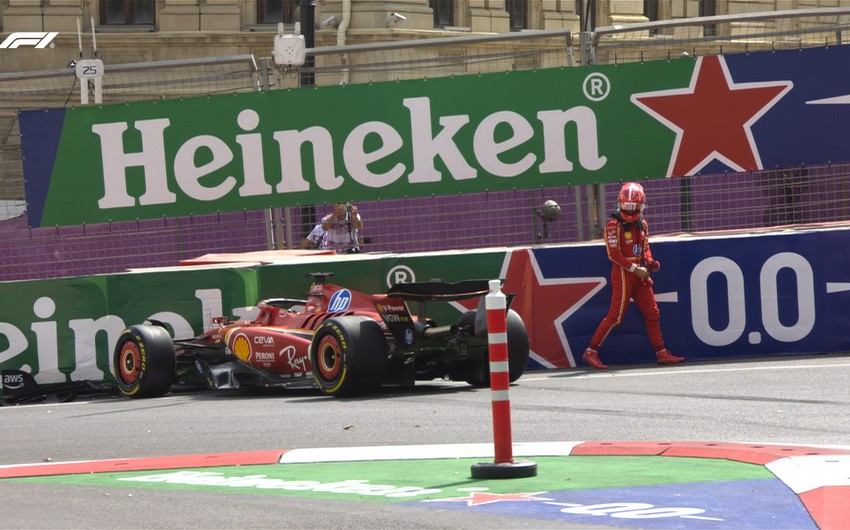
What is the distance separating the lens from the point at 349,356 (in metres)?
12.2

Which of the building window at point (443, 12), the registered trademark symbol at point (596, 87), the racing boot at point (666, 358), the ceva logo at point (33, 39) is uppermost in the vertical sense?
the building window at point (443, 12)

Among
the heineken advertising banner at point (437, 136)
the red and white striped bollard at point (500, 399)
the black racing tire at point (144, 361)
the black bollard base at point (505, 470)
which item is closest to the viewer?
the red and white striped bollard at point (500, 399)

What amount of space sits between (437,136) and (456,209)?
2.63ft

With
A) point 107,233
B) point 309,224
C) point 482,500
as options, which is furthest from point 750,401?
point 107,233

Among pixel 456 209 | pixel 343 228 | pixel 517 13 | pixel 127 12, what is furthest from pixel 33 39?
pixel 456 209

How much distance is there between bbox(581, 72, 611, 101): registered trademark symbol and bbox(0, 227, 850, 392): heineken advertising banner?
5.88ft

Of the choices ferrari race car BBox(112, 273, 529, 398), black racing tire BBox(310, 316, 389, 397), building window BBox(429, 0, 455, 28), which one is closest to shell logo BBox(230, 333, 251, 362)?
ferrari race car BBox(112, 273, 529, 398)

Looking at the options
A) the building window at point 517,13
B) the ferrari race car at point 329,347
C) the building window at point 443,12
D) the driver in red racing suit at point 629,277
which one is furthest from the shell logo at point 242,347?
the building window at point 517,13

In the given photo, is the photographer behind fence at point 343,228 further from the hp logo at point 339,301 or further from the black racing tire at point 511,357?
the black racing tire at point 511,357

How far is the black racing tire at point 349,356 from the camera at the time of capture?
12.2m

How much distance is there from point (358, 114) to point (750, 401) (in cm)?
633

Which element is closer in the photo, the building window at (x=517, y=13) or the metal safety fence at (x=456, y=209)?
the metal safety fence at (x=456, y=209)

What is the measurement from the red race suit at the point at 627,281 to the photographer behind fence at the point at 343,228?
3172mm

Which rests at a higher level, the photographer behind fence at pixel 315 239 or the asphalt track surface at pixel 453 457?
the photographer behind fence at pixel 315 239
